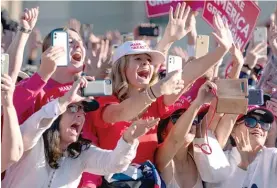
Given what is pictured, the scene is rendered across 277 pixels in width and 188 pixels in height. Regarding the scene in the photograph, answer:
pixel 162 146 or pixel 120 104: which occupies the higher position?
pixel 120 104

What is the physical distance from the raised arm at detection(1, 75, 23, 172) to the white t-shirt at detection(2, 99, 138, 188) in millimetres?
106

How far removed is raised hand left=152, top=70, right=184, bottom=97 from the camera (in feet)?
10.9

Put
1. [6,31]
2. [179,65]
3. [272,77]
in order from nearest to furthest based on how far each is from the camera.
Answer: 1. [179,65]
2. [272,77]
3. [6,31]

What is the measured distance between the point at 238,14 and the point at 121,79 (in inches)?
75.3

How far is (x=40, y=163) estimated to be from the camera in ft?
10.5

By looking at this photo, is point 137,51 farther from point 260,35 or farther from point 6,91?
point 260,35

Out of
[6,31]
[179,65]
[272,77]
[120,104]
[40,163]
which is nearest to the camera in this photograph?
[40,163]

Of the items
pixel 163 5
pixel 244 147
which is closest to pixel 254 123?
pixel 244 147

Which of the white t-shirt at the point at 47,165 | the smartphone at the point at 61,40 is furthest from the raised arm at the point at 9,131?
the smartphone at the point at 61,40

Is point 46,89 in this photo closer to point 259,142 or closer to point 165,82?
point 165,82

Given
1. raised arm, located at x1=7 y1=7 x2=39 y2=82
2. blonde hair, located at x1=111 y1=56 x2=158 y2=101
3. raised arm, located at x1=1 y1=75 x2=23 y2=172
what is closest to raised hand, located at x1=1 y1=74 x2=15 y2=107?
raised arm, located at x1=1 y1=75 x2=23 y2=172

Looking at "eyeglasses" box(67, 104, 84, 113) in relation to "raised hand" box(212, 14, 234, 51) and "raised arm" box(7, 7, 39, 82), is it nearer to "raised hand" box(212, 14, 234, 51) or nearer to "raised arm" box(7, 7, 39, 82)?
"raised arm" box(7, 7, 39, 82)

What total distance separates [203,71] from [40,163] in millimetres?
1083

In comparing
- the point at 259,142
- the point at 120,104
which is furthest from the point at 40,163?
the point at 259,142
